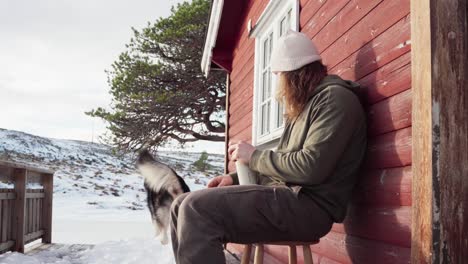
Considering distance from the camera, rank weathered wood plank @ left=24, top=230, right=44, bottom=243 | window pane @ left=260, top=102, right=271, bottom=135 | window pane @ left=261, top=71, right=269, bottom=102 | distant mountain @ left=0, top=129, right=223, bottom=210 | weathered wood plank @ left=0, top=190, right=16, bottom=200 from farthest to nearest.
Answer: distant mountain @ left=0, top=129, right=223, bottom=210
weathered wood plank @ left=24, top=230, right=44, bottom=243
weathered wood plank @ left=0, top=190, right=16, bottom=200
window pane @ left=261, top=71, right=269, bottom=102
window pane @ left=260, top=102, right=271, bottom=135

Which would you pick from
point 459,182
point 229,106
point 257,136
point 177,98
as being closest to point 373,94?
point 459,182

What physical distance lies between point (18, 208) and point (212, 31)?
3.28 metres

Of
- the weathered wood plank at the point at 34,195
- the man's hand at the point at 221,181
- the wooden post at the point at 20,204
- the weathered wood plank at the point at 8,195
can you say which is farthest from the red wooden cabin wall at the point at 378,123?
the weathered wood plank at the point at 34,195

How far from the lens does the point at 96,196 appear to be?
17.3 m

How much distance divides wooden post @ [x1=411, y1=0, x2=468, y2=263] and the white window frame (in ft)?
7.50

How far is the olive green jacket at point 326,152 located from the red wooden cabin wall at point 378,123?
124 millimetres

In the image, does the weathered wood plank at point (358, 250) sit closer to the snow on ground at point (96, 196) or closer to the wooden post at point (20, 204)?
the snow on ground at point (96, 196)

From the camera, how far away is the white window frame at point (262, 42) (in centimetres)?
441

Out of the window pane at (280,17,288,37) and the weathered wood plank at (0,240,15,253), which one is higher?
the window pane at (280,17,288,37)

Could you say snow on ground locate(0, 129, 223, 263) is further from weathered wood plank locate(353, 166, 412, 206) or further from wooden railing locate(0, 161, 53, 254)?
weathered wood plank locate(353, 166, 412, 206)

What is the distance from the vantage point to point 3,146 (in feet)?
74.2

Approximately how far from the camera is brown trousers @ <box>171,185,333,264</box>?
6.59 ft

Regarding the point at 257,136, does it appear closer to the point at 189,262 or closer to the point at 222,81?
the point at 189,262

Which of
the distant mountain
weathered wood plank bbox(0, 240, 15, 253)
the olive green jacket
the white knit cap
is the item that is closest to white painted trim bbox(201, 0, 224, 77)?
weathered wood plank bbox(0, 240, 15, 253)
